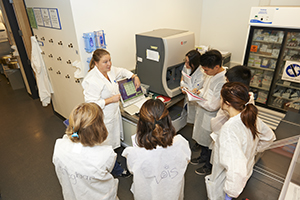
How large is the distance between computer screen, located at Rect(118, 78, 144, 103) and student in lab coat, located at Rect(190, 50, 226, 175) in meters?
0.72

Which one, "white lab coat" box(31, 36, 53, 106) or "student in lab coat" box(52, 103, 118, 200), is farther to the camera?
"white lab coat" box(31, 36, 53, 106)

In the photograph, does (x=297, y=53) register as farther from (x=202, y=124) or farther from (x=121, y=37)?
(x=121, y=37)

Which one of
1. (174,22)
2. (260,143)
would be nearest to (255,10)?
(174,22)

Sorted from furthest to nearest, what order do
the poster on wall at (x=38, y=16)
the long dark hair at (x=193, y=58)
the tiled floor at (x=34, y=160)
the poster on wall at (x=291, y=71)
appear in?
the poster on wall at (x=291, y=71) < the poster on wall at (x=38, y=16) < the long dark hair at (x=193, y=58) < the tiled floor at (x=34, y=160)

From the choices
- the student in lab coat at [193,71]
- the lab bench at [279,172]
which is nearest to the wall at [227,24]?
the student in lab coat at [193,71]

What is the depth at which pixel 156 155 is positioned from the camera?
47.2 inches

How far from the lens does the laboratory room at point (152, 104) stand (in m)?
1.26

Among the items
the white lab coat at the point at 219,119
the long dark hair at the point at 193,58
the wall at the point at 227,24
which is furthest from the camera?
the wall at the point at 227,24

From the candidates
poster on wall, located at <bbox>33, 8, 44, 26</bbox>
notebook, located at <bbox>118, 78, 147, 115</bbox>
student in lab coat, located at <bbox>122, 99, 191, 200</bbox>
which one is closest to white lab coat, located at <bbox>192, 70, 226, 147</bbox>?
notebook, located at <bbox>118, 78, 147, 115</bbox>

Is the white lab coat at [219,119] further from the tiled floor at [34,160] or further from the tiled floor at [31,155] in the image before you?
the tiled floor at [31,155]

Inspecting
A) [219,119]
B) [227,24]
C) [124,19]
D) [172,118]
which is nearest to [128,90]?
[172,118]

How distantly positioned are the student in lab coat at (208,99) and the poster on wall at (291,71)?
1595 mm

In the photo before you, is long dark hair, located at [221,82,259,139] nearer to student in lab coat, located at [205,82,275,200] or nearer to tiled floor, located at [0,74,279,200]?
student in lab coat, located at [205,82,275,200]

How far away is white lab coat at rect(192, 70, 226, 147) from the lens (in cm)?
194
